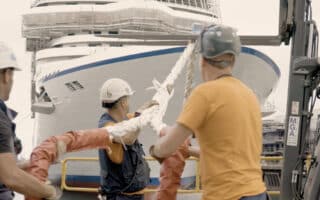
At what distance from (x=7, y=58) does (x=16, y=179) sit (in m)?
0.72

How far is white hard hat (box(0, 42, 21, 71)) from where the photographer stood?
3.40 metres

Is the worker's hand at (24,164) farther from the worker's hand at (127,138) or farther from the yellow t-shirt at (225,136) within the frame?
the yellow t-shirt at (225,136)

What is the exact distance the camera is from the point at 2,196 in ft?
11.1

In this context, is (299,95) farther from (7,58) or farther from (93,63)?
(93,63)

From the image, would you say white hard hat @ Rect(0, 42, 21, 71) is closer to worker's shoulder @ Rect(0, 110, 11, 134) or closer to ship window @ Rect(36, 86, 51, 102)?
worker's shoulder @ Rect(0, 110, 11, 134)

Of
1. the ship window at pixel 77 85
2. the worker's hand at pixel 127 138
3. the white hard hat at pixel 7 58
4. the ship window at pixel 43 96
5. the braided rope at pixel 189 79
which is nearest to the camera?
the white hard hat at pixel 7 58

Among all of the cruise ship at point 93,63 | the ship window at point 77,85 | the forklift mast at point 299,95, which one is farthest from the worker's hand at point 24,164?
the ship window at point 77,85

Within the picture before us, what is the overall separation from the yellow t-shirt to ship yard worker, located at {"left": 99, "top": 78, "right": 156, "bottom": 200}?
5.38 ft

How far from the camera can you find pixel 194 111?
3004 millimetres

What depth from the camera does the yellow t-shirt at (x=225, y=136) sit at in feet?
9.93

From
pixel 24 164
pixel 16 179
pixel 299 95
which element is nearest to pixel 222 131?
pixel 16 179

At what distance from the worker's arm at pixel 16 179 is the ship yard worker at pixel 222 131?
0.69 metres

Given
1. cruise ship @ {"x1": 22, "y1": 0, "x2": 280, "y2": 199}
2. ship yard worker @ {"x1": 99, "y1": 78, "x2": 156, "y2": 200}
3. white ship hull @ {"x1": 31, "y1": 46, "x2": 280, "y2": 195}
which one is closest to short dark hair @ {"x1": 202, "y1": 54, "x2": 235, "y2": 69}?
ship yard worker @ {"x1": 99, "y1": 78, "x2": 156, "y2": 200}

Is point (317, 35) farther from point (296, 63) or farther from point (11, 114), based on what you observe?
point (11, 114)
